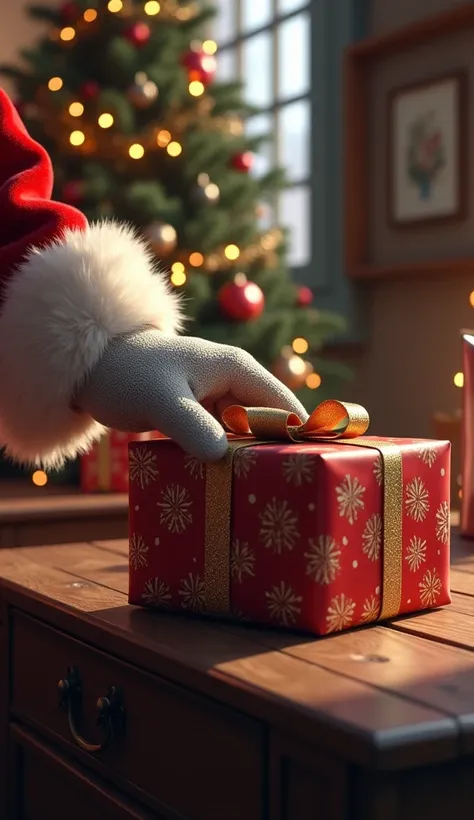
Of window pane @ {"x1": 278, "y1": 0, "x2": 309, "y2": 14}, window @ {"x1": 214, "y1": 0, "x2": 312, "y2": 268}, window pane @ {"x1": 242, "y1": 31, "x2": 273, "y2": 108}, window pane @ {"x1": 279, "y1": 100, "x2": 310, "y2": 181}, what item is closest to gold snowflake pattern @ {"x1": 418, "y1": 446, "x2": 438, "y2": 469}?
window @ {"x1": 214, "y1": 0, "x2": 312, "y2": 268}

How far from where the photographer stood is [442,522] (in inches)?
35.8

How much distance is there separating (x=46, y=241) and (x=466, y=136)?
1913mm

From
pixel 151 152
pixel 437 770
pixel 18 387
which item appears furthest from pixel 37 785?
pixel 151 152

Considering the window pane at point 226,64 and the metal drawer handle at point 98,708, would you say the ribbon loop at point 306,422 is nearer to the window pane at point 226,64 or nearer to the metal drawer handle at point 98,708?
the metal drawer handle at point 98,708

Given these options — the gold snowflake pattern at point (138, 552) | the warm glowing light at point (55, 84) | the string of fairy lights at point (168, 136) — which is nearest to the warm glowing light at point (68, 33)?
the string of fairy lights at point (168, 136)

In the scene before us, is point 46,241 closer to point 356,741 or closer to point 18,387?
point 18,387

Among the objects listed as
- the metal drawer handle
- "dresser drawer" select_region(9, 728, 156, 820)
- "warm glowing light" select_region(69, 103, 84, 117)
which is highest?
"warm glowing light" select_region(69, 103, 84, 117)

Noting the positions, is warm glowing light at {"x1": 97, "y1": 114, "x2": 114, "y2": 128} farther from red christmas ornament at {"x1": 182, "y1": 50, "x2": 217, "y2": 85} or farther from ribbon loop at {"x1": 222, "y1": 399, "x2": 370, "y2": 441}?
ribbon loop at {"x1": 222, "y1": 399, "x2": 370, "y2": 441}

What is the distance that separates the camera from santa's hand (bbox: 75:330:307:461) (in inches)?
32.9

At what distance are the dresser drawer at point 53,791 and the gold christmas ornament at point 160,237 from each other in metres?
1.63

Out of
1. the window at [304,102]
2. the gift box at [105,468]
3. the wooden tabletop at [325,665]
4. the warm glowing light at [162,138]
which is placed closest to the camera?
the wooden tabletop at [325,665]

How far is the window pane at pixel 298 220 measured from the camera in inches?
135

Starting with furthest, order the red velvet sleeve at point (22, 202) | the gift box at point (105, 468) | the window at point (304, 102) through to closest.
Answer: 1. the window at point (304, 102)
2. the gift box at point (105, 468)
3. the red velvet sleeve at point (22, 202)

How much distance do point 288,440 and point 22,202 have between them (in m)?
0.38
